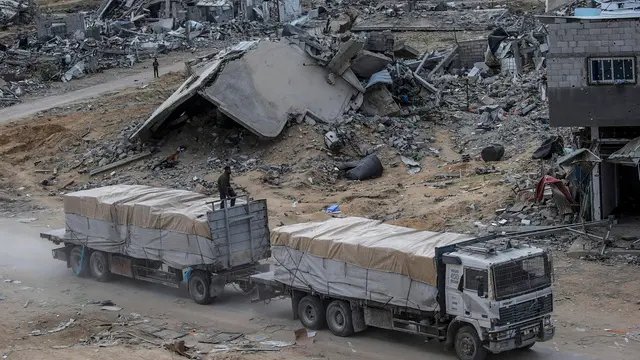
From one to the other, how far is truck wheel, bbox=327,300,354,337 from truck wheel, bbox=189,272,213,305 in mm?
3357

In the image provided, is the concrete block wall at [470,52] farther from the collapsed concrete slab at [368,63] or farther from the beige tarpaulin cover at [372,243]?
the beige tarpaulin cover at [372,243]

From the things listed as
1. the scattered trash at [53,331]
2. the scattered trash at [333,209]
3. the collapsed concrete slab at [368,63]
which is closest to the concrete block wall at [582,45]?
the scattered trash at [333,209]

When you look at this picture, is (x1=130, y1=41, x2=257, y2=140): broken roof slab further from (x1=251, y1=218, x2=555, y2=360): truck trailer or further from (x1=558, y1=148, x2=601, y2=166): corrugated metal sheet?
(x1=251, y1=218, x2=555, y2=360): truck trailer

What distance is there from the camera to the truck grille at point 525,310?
55.2 ft

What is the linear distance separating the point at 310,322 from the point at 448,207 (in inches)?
343

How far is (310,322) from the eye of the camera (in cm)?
1977

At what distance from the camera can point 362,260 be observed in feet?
60.8

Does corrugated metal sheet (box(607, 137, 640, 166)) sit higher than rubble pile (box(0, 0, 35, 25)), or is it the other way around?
rubble pile (box(0, 0, 35, 25))

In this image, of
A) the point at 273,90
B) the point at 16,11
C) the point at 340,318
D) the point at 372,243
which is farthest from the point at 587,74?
the point at 16,11

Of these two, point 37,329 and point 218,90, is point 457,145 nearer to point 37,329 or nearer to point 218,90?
point 218,90

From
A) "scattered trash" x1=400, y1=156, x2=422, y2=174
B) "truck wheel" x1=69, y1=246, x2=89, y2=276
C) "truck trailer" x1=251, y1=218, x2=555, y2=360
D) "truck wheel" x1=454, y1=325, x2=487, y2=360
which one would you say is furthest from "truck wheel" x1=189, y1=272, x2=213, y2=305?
"scattered trash" x1=400, y1=156, x2=422, y2=174

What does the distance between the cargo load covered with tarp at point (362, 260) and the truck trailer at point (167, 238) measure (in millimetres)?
1673

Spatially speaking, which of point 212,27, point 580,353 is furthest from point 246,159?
point 212,27

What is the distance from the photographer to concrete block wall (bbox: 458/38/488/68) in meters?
47.3
